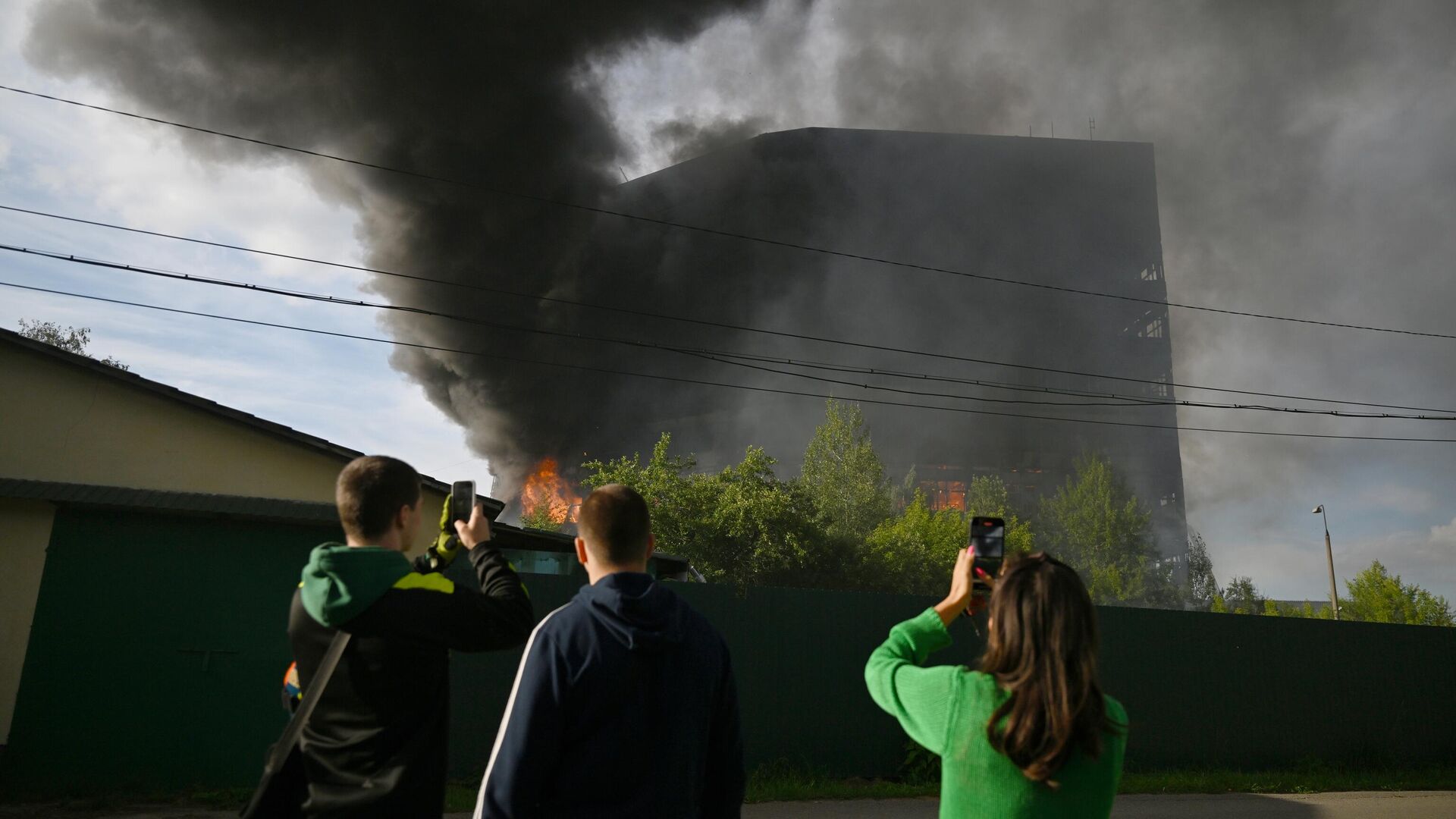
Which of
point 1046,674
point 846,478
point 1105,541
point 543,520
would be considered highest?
point 846,478

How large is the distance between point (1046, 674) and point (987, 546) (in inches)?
17.6

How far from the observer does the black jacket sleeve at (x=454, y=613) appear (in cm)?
198

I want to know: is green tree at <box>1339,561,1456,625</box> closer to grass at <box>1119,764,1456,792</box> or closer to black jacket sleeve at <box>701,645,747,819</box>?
grass at <box>1119,764,1456,792</box>

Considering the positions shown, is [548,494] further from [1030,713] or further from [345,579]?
[1030,713]

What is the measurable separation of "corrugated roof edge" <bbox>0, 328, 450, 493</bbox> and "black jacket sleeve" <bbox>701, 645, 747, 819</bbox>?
727 centimetres

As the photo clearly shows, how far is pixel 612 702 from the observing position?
1.88 meters

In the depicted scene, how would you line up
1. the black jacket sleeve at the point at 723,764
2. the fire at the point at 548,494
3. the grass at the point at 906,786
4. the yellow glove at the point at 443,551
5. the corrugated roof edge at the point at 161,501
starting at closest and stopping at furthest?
the black jacket sleeve at the point at 723,764, the yellow glove at the point at 443,551, the grass at the point at 906,786, the corrugated roof edge at the point at 161,501, the fire at the point at 548,494

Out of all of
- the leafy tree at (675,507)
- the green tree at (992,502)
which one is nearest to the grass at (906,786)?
the leafy tree at (675,507)

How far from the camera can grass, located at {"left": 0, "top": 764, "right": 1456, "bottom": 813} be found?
630 centimetres

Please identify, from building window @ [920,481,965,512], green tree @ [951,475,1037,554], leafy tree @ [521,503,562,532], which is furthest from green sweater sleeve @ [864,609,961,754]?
building window @ [920,481,965,512]

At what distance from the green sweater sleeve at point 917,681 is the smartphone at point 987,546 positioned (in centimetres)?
12

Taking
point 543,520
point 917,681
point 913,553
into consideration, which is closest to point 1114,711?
point 917,681

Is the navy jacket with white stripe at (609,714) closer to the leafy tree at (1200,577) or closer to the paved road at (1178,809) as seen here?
the paved road at (1178,809)

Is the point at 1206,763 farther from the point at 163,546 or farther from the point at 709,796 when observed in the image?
the point at 163,546
